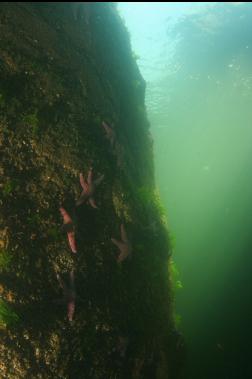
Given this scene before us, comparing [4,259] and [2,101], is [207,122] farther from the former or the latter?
[4,259]

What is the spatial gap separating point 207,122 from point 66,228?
4194 cm

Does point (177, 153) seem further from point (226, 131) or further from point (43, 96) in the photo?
point (43, 96)

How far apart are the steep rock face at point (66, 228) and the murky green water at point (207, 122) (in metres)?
13.6

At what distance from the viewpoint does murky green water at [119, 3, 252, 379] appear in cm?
2161

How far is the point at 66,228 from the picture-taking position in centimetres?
505

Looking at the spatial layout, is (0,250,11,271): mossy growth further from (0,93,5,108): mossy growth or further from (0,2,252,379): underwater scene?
(0,93,5,108): mossy growth

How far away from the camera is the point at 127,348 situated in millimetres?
5723

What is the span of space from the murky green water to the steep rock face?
13.6 metres

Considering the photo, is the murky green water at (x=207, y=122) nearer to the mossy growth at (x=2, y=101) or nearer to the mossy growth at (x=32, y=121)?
the mossy growth at (x=32, y=121)

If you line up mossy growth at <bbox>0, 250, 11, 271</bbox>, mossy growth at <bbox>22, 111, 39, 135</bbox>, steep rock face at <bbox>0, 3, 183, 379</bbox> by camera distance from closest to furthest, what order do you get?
mossy growth at <bbox>0, 250, 11, 271</bbox>
steep rock face at <bbox>0, 3, 183, 379</bbox>
mossy growth at <bbox>22, 111, 39, 135</bbox>

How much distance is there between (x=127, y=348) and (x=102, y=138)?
4001 mm

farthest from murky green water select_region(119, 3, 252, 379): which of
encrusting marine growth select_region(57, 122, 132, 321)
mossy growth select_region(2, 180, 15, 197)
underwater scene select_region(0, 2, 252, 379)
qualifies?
mossy growth select_region(2, 180, 15, 197)

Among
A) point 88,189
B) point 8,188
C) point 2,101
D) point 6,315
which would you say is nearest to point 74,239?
point 88,189

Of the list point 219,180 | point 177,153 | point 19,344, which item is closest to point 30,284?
point 19,344
